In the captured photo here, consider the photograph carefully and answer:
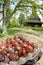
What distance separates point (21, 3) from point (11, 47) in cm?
2128

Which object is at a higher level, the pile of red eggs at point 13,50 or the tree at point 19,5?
the pile of red eggs at point 13,50

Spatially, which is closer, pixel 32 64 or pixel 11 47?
pixel 32 64

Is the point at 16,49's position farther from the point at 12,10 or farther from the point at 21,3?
the point at 12,10

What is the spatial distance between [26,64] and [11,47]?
391 mm

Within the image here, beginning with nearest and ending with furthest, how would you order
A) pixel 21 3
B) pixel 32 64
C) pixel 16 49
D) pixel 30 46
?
1. pixel 32 64
2. pixel 16 49
3. pixel 30 46
4. pixel 21 3

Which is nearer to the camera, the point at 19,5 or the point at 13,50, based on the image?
the point at 13,50

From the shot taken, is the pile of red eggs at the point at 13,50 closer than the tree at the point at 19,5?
Yes

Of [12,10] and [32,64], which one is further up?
[32,64]

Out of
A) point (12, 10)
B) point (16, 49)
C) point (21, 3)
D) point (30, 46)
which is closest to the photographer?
point (16, 49)

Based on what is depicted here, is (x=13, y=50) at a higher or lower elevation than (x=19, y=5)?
higher

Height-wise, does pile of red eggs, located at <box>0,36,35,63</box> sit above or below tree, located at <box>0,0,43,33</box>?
above

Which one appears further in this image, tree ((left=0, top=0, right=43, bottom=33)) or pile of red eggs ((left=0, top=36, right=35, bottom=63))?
tree ((left=0, top=0, right=43, bottom=33))

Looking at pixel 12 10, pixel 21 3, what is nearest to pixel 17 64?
pixel 21 3

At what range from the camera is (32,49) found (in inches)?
120
